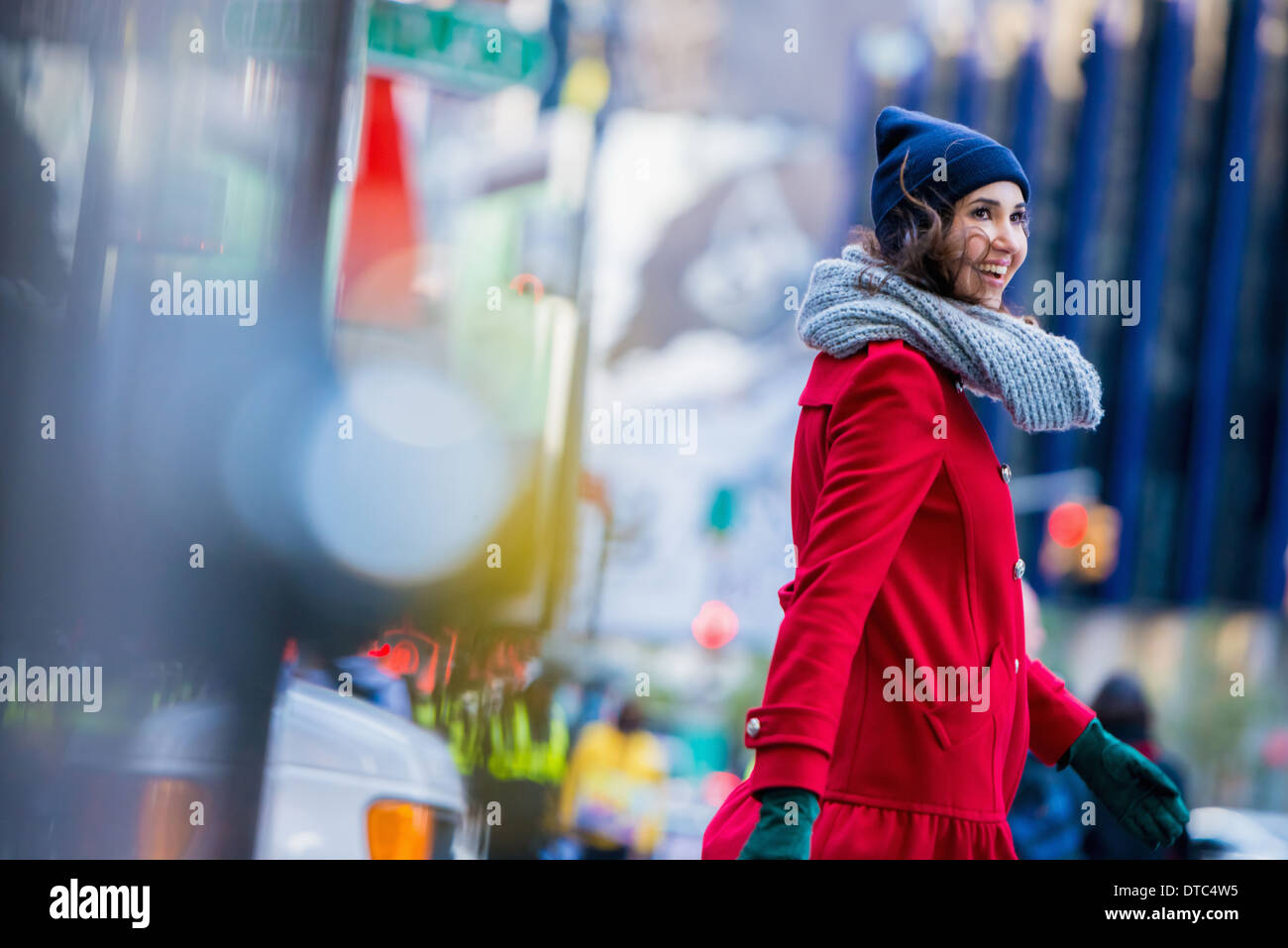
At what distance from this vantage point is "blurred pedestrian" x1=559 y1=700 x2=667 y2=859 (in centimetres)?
1430

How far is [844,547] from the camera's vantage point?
1939 millimetres

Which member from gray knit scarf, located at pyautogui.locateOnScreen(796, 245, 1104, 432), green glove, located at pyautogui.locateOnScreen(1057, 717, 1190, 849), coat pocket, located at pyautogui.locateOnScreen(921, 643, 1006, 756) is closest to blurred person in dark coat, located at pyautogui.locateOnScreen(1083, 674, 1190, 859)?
green glove, located at pyautogui.locateOnScreen(1057, 717, 1190, 849)

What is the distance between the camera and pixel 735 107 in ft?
138

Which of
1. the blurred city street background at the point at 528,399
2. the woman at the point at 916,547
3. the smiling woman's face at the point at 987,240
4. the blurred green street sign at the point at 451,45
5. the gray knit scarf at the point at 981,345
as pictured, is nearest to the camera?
the woman at the point at 916,547

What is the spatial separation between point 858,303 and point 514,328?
20669 mm

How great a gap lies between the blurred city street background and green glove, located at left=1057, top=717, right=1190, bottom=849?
3.31 feet

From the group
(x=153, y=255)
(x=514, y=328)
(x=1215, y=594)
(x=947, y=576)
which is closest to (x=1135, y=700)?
(x=947, y=576)

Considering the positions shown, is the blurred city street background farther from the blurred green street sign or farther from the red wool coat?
the red wool coat

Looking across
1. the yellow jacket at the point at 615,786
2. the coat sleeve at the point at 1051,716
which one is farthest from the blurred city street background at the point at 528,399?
the coat sleeve at the point at 1051,716

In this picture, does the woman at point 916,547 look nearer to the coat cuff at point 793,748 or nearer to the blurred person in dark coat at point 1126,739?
the coat cuff at point 793,748

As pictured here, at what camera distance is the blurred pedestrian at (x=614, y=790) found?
14.3 m

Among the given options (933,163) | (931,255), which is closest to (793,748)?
(931,255)

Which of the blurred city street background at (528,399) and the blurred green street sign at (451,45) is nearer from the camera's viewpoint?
the blurred city street background at (528,399)

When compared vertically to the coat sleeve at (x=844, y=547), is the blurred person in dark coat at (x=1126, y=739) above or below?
below
